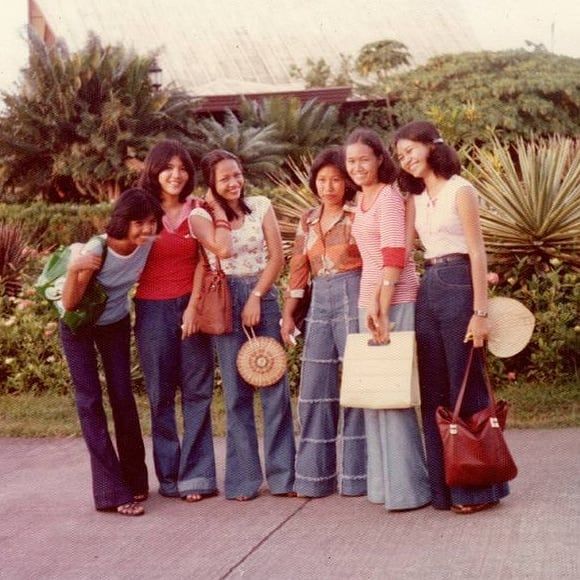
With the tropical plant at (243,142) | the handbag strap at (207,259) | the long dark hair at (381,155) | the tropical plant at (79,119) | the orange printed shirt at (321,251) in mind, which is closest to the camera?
the long dark hair at (381,155)

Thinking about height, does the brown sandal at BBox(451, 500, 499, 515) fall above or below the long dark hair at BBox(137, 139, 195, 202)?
below

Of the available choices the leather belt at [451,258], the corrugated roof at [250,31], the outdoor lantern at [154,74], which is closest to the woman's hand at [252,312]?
the leather belt at [451,258]

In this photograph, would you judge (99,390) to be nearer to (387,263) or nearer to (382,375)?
(382,375)

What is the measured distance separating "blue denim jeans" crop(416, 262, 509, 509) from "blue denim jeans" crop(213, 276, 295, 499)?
0.87 meters

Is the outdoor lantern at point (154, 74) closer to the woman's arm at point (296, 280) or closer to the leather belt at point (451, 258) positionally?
the woman's arm at point (296, 280)

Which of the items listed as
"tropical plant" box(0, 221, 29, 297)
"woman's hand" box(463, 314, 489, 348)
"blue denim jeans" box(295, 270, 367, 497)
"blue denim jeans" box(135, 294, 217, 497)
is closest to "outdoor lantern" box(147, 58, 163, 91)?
"tropical plant" box(0, 221, 29, 297)

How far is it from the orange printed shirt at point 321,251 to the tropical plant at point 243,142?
→ 17511mm

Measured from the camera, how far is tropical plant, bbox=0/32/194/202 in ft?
81.4

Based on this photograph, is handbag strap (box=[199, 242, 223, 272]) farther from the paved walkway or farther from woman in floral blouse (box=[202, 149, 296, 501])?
the paved walkway

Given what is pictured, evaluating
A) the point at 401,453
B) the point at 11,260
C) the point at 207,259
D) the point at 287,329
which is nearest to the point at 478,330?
the point at 401,453

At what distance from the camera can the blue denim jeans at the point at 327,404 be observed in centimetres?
612

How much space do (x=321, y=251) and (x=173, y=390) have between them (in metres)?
1.08

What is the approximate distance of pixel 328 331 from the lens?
6172 millimetres

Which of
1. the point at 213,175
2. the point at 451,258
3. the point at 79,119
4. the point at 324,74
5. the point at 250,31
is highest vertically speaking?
the point at 250,31
